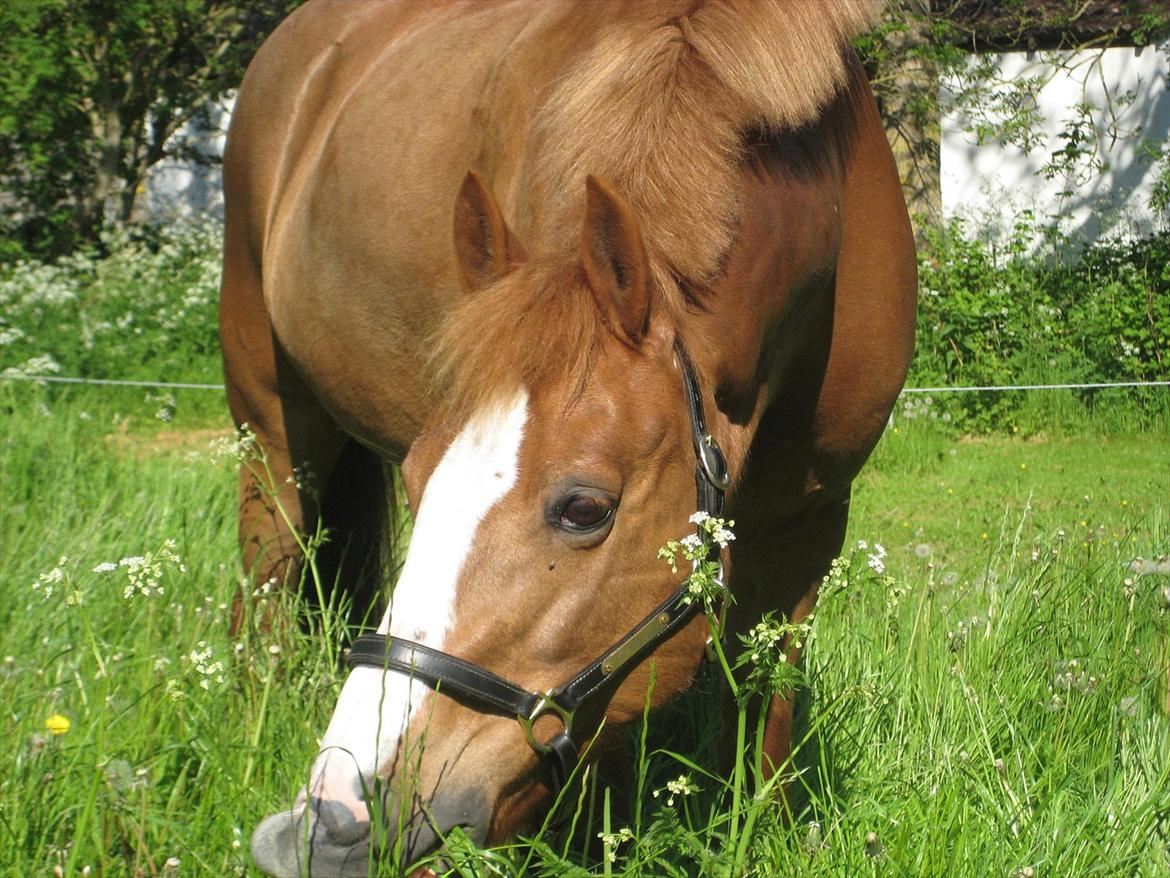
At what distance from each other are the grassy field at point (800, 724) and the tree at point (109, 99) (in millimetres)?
6875

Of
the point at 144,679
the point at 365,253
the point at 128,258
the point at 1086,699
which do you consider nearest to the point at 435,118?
the point at 365,253

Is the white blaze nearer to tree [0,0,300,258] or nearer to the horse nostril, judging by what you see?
the horse nostril

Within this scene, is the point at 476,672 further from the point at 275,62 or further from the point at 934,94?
the point at 934,94

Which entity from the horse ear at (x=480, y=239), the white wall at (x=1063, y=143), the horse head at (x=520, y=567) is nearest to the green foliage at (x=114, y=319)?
the white wall at (x=1063, y=143)

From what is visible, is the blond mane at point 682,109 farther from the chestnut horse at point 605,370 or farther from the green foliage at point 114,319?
the green foliage at point 114,319

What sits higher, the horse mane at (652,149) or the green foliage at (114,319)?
the horse mane at (652,149)

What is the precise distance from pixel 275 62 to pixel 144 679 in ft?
7.52

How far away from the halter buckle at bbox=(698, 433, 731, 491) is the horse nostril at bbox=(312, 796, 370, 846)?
745 millimetres

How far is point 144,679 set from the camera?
2799mm

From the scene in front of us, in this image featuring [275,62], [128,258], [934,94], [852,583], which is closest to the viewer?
[852,583]

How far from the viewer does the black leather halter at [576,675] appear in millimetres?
1859

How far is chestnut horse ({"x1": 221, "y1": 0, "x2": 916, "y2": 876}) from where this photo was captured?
188cm

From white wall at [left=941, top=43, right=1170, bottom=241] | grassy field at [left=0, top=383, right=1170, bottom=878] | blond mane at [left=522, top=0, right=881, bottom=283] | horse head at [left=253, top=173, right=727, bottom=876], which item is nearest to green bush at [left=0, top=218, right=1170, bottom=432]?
white wall at [left=941, top=43, right=1170, bottom=241]

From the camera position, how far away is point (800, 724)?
3.33 m
